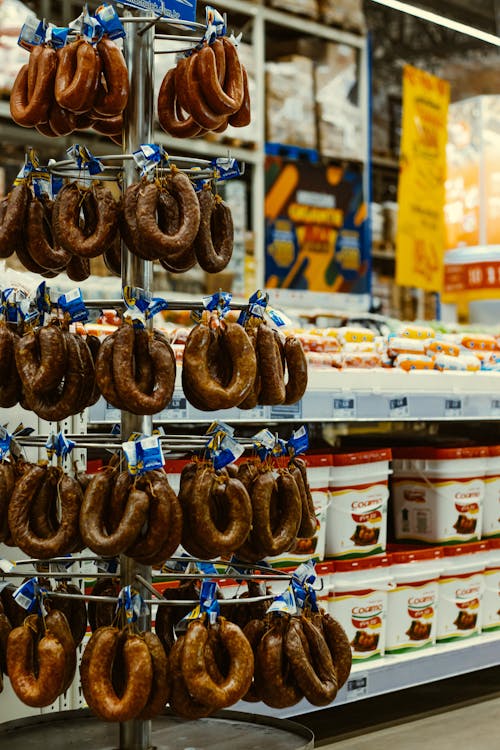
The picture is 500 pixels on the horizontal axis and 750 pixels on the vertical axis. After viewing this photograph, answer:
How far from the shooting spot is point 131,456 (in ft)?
6.81

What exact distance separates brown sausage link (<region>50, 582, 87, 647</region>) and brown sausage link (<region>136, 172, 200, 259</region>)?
74 centimetres

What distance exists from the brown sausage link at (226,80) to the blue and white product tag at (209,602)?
98cm

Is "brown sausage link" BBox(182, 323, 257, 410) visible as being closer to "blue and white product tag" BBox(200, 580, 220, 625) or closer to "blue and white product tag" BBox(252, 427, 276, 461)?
"blue and white product tag" BBox(252, 427, 276, 461)

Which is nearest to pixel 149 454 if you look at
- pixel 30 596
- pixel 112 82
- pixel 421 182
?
pixel 30 596

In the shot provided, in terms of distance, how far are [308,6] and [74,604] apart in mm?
4946

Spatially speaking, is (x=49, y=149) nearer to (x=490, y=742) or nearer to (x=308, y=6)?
(x=308, y=6)

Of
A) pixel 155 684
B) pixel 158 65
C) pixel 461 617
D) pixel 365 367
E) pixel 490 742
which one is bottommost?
pixel 490 742

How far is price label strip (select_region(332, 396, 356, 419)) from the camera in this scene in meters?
3.33

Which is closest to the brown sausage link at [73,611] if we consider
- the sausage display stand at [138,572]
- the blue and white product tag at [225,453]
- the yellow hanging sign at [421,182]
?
the sausage display stand at [138,572]

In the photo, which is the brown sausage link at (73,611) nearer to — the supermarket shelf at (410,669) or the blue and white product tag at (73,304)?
the blue and white product tag at (73,304)

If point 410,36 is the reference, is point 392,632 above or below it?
below

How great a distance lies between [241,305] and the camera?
7.55 feet

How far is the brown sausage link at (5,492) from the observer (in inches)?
84.9

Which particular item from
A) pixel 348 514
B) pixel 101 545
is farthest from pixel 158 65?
pixel 101 545
